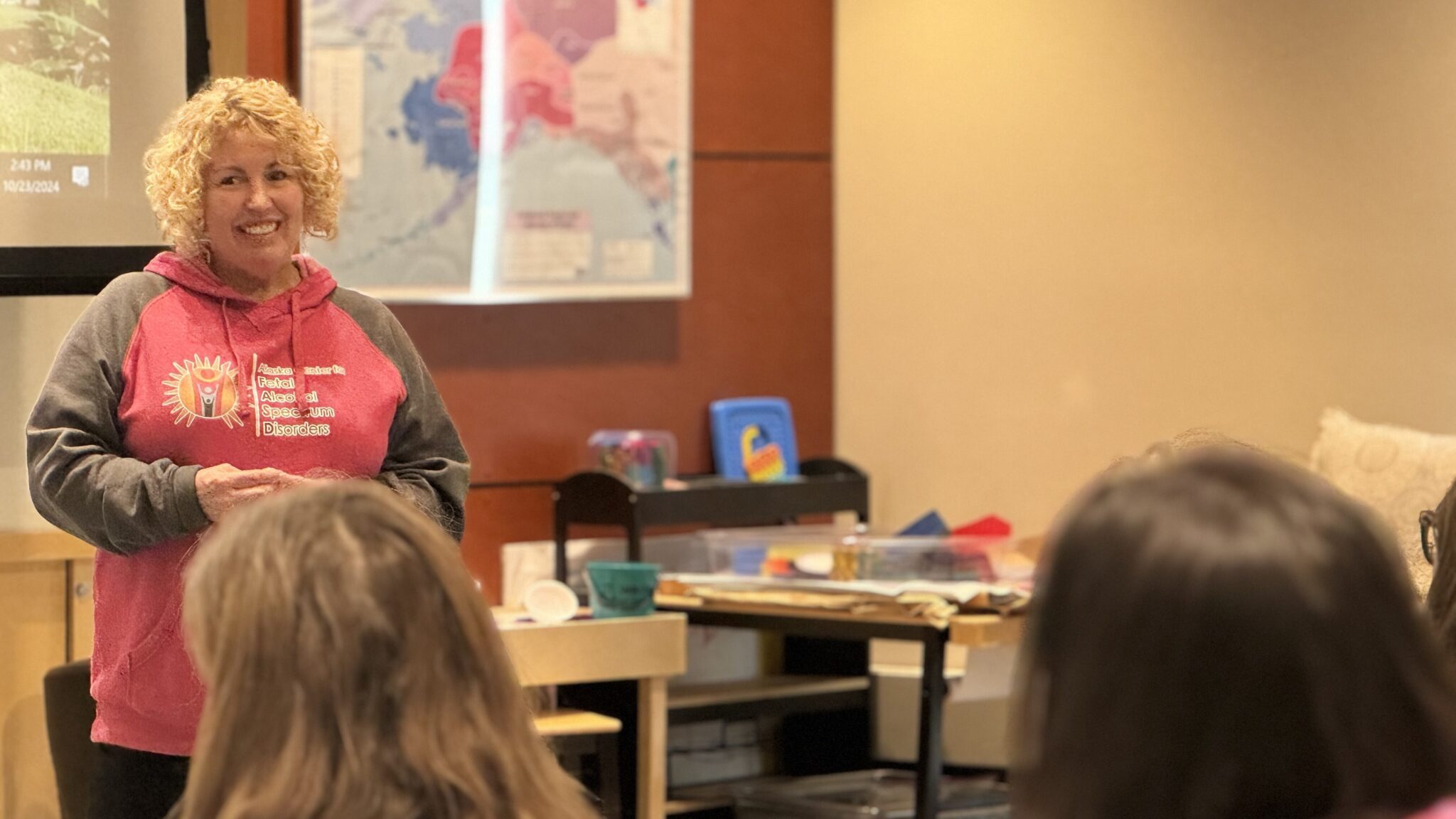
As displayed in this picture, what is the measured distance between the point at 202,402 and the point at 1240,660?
1.73 meters

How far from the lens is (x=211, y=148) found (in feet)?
7.89

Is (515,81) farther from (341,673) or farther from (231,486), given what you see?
(341,673)

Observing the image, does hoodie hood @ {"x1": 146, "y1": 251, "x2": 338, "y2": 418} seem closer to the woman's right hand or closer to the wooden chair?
the woman's right hand

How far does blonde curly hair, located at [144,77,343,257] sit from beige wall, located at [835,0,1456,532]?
2.49m

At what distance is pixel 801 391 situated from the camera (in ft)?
16.5

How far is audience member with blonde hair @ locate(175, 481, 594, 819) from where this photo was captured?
43.8 inches

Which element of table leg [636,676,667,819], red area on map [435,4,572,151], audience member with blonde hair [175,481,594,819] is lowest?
table leg [636,676,667,819]

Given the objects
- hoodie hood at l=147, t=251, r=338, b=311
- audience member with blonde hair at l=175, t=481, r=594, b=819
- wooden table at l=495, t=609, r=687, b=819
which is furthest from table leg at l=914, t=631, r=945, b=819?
audience member with blonde hair at l=175, t=481, r=594, b=819

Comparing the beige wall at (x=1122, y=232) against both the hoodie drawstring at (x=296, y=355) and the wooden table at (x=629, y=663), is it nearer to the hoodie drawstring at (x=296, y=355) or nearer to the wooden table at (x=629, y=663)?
the wooden table at (x=629, y=663)

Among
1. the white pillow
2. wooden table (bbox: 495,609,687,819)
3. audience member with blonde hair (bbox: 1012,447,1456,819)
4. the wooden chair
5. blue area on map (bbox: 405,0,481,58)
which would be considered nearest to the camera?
audience member with blonde hair (bbox: 1012,447,1456,819)

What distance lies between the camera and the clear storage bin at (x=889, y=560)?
4133 millimetres

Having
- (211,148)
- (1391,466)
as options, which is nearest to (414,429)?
(211,148)

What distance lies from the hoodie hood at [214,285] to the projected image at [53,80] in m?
0.97

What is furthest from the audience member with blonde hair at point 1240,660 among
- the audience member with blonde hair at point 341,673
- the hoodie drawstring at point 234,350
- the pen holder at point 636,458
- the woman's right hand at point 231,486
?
the pen holder at point 636,458
